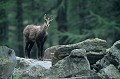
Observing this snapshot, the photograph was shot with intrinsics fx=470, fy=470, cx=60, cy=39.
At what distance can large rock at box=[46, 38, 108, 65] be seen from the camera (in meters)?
16.0

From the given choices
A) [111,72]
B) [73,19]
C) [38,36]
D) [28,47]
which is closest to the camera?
[111,72]

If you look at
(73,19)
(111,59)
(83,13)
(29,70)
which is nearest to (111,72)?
(111,59)

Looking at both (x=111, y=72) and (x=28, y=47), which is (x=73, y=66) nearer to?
(x=111, y=72)

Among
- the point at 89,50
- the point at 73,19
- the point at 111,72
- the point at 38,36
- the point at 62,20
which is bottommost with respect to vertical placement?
the point at 111,72

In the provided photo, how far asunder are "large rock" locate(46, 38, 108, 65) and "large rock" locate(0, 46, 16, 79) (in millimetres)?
2032

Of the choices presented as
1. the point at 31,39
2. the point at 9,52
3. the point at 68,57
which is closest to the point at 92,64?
the point at 68,57

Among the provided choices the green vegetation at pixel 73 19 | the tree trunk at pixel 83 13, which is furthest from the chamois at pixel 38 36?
the tree trunk at pixel 83 13

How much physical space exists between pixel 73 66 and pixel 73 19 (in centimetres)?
2475

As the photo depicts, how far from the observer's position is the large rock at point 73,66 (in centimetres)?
1468

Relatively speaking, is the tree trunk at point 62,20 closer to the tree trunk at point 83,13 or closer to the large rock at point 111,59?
the tree trunk at point 83,13

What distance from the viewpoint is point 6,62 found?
14.2 m

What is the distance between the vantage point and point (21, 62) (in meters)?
16.5

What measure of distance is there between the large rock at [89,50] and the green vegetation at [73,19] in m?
16.3

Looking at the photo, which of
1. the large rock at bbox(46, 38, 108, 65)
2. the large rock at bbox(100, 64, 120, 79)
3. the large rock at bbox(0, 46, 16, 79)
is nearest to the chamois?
the large rock at bbox(46, 38, 108, 65)
